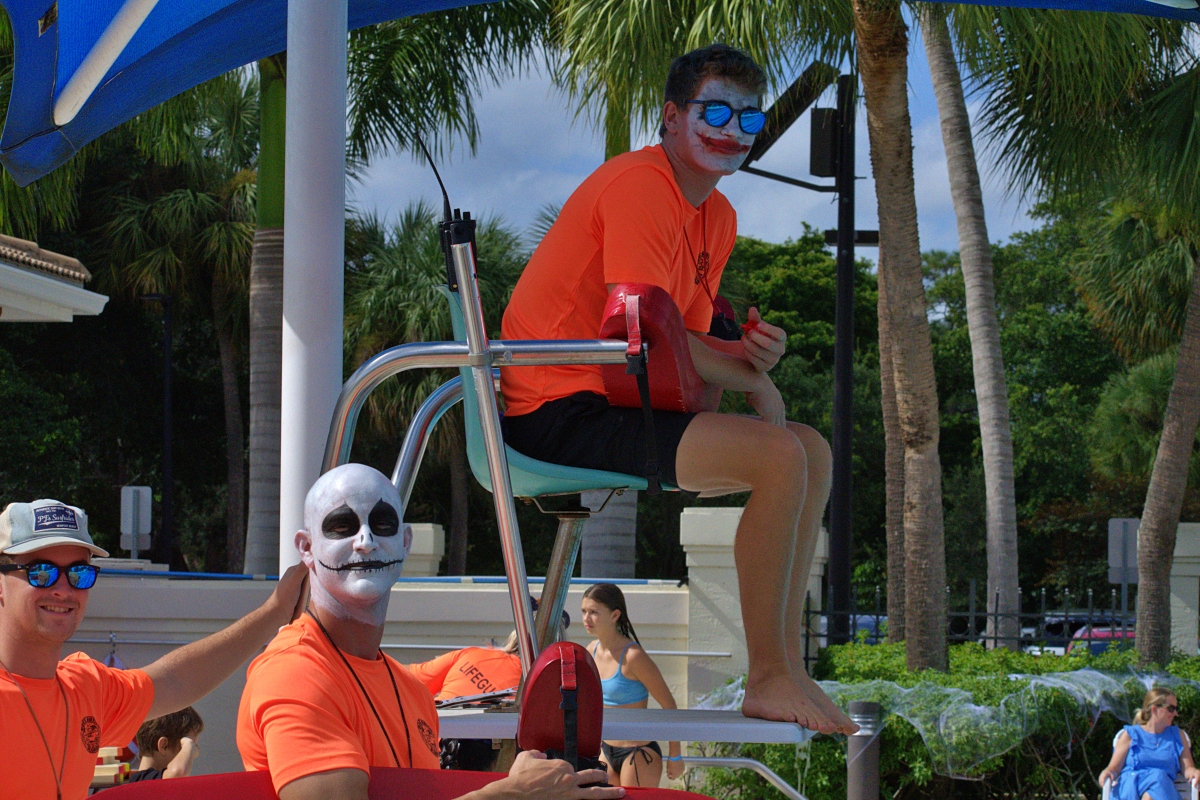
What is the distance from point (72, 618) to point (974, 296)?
1112cm

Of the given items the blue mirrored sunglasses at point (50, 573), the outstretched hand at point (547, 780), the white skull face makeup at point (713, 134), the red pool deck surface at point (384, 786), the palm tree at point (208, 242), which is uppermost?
the palm tree at point (208, 242)

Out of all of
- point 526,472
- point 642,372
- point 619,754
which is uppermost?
→ point 642,372

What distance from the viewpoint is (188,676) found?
3.14m

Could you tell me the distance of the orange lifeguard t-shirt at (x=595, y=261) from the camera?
2506 mm

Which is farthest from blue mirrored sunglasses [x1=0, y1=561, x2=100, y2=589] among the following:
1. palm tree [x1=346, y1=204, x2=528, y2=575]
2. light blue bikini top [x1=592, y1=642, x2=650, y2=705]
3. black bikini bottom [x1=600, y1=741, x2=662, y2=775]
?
palm tree [x1=346, y1=204, x2=528, y2=575]

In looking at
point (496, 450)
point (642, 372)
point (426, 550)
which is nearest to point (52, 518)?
point (496, 450)

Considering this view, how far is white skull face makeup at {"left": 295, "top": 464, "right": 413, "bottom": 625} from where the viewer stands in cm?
221

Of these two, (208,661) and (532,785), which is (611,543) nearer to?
(208,661)

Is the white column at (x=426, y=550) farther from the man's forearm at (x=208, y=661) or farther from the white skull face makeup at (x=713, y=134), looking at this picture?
the white skull face makeup at (x=713, y=134)

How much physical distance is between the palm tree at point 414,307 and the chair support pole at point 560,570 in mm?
18535

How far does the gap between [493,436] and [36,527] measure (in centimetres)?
123

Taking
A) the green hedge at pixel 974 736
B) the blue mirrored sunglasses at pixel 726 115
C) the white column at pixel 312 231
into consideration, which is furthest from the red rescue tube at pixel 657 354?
the green hedge at pixel 974 736

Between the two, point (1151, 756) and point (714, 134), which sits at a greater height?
point (714, 134)

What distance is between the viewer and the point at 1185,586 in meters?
12.4
